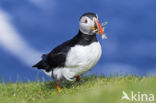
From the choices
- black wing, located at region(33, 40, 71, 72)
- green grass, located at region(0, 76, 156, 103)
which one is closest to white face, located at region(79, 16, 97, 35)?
black wing, located at region(33, 40, 71, 72)

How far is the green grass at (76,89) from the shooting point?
5.78m

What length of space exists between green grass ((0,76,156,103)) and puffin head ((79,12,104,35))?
115cm

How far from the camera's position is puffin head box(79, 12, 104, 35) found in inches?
265

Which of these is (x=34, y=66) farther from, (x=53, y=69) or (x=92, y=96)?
(x=92, y=96)

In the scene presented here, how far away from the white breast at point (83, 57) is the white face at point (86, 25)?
0.28 metres

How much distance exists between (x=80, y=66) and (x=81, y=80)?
106cm

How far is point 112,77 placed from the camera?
7.80 m

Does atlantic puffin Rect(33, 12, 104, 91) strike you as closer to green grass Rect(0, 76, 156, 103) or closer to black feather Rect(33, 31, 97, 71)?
black feather Rect(33, 31, 97, 71)

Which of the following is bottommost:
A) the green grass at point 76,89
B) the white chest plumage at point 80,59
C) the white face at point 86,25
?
the green grass at point 76,89

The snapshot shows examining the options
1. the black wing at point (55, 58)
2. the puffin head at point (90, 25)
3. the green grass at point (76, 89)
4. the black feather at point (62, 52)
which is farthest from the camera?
the black wing at point (55, 58)

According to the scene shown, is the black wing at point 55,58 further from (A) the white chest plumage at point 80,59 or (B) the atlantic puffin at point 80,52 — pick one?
(A) the white chest plumage at point 80,59

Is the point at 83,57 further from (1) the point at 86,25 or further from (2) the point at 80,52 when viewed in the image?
(1) the point at 86,25

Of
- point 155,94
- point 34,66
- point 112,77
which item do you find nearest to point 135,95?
point 155,94

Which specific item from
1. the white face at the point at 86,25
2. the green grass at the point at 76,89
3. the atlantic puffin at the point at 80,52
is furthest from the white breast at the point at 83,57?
the green grass at the point at 76,89
